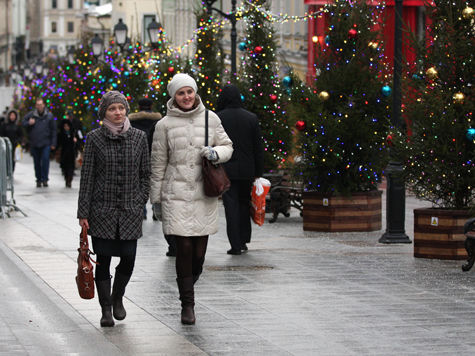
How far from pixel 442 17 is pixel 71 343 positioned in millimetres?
6889

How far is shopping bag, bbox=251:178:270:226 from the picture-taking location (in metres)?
14.3

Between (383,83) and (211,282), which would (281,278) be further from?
(383,83)

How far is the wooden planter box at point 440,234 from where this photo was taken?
46.2ft

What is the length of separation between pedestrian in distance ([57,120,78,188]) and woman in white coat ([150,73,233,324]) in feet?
65.4

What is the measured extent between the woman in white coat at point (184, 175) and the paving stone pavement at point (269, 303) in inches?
23.3

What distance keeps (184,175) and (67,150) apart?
20.6 meters

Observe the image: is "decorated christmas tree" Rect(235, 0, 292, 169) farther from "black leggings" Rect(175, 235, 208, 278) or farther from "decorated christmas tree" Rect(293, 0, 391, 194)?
"black leggings" Rect(175, 235, 208, 278)

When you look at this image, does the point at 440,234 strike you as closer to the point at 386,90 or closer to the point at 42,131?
the point at 386,90

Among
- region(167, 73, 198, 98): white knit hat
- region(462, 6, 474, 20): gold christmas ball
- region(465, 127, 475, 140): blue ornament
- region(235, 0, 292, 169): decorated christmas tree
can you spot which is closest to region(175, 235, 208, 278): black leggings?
region(167, 73, 198, 98): white knit hat

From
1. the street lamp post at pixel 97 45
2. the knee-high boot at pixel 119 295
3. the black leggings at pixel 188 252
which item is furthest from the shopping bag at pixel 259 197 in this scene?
the street lamp post at pixel 97 45

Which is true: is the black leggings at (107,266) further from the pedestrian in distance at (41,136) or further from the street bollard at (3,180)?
the pedestrian in distance at (41,136)

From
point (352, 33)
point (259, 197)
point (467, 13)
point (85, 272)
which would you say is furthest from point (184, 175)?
point (352, 33)

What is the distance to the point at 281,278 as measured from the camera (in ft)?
41.3

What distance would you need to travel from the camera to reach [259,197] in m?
14.3
